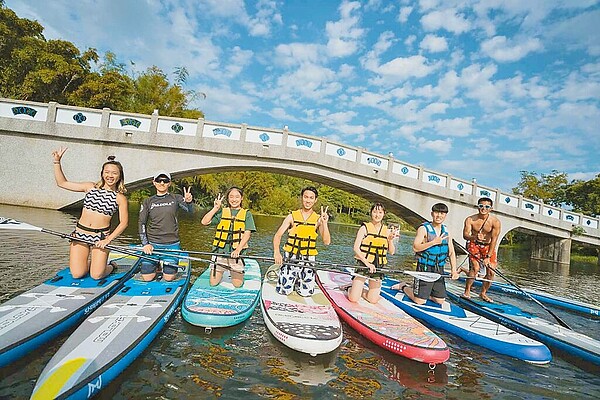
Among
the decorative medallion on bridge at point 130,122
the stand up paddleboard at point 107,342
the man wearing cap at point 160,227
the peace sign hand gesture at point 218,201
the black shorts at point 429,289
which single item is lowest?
the stand up paddleboard at point 107,342

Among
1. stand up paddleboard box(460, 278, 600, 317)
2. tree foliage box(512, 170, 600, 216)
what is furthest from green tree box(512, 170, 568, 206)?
stand up paddleboard box(460, 278, 600, 317)

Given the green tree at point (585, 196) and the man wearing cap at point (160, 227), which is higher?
the green tree at point (585, 196)

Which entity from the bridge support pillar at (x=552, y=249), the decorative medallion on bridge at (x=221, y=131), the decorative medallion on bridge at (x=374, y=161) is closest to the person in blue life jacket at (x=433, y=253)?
the decorative medallion on bridge at (x=374, y=161)

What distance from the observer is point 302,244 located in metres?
5.81

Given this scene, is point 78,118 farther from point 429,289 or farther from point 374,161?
point 429,289

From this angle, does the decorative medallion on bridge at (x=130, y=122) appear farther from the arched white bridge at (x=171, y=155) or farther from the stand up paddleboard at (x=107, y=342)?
the stand up paddleboard at (x=107, y=342)

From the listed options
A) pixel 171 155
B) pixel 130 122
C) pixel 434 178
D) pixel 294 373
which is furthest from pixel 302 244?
pixel 434 178

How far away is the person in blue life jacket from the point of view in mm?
5969

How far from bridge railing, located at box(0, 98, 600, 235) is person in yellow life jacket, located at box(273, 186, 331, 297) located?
1084 cm

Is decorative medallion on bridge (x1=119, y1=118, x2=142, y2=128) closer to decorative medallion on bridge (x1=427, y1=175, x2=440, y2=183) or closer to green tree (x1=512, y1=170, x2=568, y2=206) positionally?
decorative medallion on bridge (x1=427, y1=175, x2=440, y2=183)

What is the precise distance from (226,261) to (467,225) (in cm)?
500

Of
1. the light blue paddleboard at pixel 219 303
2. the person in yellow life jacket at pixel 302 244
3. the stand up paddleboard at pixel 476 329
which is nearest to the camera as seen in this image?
the light blue paddleboard at pixel 219 303

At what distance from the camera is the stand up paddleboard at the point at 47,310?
3.42m

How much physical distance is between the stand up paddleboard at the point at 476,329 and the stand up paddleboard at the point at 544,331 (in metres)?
0.60
